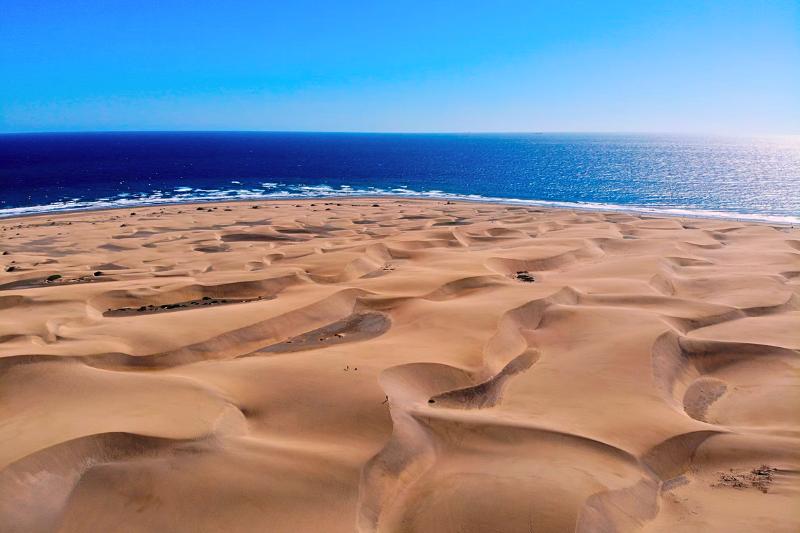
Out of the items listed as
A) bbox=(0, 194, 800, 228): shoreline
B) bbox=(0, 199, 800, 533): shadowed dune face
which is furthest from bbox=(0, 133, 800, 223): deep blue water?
bbox=(0, 199, 800, 533): shadowed dune face

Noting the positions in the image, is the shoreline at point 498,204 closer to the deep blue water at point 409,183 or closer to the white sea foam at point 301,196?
the white sea foam at point 301,196

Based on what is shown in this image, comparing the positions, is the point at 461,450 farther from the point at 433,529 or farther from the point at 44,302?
the point at 44,302

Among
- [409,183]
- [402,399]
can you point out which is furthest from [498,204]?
[402,399]

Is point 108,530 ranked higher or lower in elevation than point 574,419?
higher

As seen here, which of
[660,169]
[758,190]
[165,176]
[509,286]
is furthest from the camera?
[660,169]

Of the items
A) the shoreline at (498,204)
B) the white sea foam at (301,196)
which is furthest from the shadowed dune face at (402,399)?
the white sea foam at (301,196)

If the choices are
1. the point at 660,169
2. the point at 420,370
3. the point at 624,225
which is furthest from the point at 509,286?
the point at 660,169
